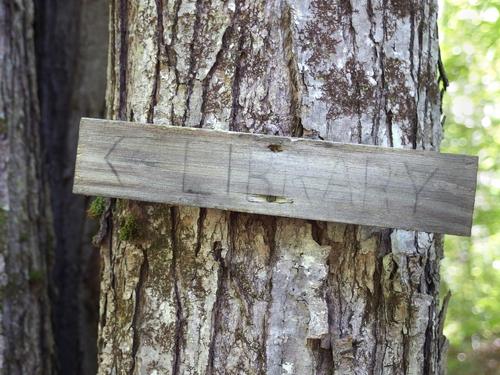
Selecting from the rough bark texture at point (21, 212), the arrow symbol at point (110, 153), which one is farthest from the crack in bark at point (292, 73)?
the rough bark texture at point (21, 212)

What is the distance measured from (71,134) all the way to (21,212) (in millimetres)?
539

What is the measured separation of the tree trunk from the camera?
1475mm

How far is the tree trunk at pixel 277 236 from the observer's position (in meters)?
1.47

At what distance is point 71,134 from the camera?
2.59 m

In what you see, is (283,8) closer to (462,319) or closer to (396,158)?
(396,158)

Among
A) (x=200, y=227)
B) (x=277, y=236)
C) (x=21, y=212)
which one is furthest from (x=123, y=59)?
(x=21, y=212)

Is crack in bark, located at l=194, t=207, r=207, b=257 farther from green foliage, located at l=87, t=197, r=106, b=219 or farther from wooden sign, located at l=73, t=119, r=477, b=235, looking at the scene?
green foliage, located at l=87, t=197, r=106, b=219

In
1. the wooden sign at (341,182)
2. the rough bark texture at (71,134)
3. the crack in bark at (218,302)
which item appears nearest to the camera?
the wooden sign at (341,182)

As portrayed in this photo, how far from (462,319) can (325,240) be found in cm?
338

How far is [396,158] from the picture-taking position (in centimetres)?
140

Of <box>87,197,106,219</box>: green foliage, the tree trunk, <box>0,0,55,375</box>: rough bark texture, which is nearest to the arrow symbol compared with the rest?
the tree trunk

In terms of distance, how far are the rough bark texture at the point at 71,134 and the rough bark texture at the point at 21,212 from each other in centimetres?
25

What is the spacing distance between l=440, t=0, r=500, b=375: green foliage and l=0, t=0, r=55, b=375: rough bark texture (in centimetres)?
238

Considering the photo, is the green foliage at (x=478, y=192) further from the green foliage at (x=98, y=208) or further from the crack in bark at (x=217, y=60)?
the green foliage at (x=98, y=208)
